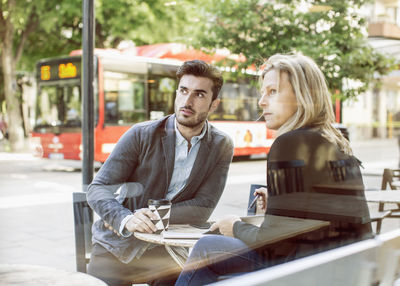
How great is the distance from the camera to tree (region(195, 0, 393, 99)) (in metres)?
6.90

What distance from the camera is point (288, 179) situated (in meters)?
1.94

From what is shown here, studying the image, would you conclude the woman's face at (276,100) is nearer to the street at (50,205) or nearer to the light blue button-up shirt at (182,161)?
the street at (50,205)

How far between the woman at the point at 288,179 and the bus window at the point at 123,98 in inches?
367

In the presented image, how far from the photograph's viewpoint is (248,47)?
28.1ft

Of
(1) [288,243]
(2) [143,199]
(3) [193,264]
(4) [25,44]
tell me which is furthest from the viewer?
(4) [25,44]

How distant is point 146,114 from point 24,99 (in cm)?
1241

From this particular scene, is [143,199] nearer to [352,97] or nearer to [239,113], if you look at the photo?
[352,97]

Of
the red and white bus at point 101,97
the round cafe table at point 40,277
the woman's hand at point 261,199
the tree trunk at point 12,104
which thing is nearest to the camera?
the round cafe table at point 40,277

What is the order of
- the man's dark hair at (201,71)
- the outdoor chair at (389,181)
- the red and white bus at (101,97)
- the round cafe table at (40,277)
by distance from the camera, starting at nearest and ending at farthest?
the round cafe table at (40,277)
the man's dark hair at (201,71)
the outdoor chair at (389,181)
the red and white bus at (101,97)

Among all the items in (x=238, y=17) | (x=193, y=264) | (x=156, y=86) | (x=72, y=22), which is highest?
(x=72, y=22)

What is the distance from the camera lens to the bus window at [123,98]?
11.7 m

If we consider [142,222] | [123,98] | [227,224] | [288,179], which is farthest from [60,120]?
[288,179]

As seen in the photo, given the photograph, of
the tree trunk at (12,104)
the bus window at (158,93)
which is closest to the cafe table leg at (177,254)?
the bus window at (158,93)

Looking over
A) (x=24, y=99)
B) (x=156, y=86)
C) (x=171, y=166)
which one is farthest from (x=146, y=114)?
(x=24, y=99)
